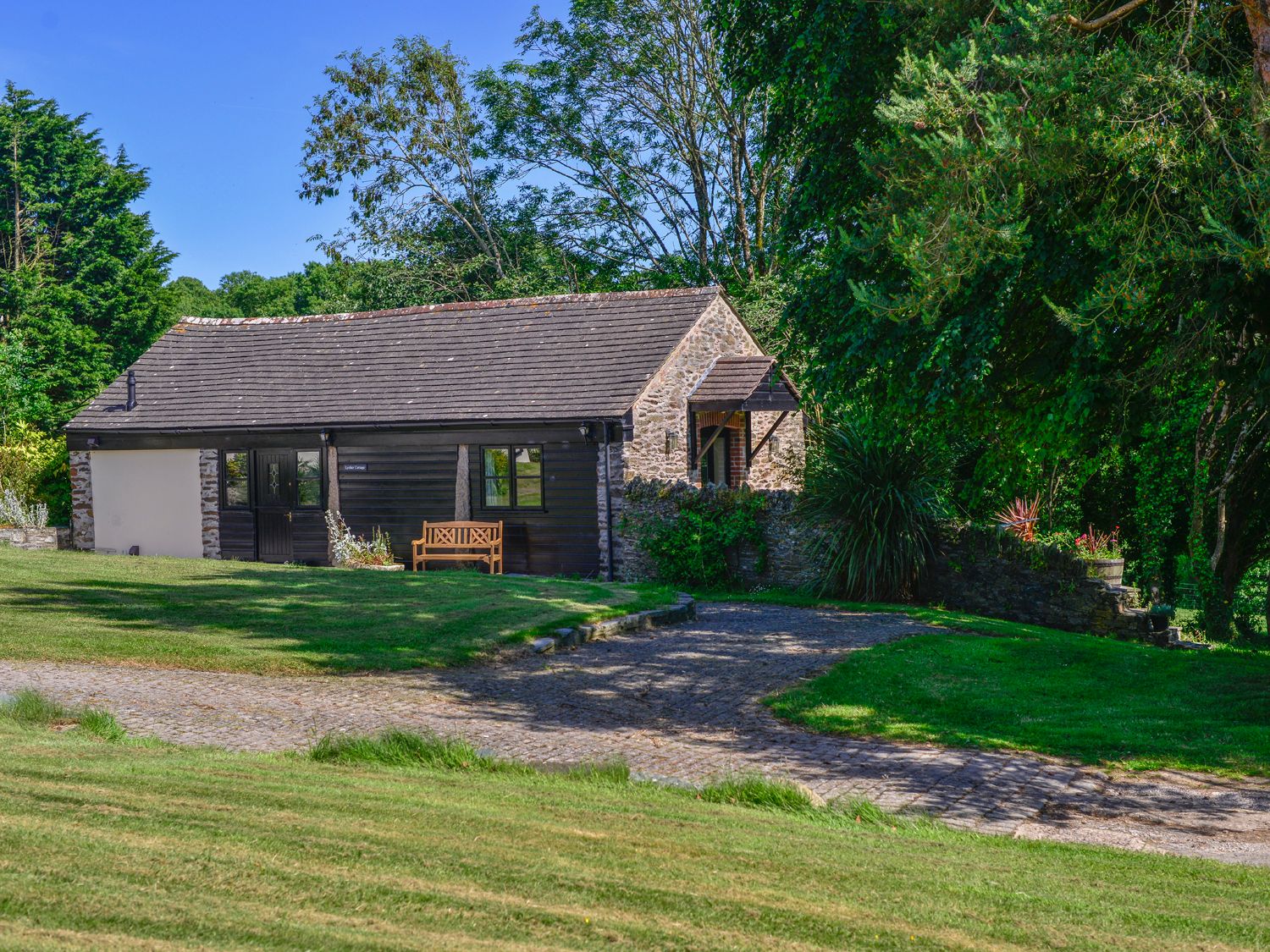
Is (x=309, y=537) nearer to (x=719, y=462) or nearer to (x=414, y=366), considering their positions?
(x=414, y=366)

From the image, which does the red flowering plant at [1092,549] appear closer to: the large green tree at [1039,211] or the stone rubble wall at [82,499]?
the large green tree at [1039,211]

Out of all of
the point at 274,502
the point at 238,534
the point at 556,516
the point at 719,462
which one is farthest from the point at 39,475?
the point at 719,462

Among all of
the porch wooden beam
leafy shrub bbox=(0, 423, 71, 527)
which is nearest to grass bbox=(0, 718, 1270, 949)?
the porch wooden beam

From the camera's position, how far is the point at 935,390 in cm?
1128

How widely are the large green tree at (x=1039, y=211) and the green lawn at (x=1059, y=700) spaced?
2382 millimetres

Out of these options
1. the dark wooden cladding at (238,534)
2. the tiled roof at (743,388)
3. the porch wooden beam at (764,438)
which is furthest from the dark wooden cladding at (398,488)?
the porch wooden beam at (764,438)

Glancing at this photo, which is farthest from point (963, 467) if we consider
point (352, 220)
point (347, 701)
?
point (352, 220)

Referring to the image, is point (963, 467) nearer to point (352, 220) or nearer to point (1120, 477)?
point (1120, 477)

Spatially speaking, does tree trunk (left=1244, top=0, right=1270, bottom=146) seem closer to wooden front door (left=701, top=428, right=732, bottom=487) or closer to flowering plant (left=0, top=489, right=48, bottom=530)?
wooden front door (left=701, top=428, right=732, bottom=487)

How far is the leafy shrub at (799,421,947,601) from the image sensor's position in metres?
18.5

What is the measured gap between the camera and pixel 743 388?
79.4ft

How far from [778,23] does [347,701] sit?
9.52m

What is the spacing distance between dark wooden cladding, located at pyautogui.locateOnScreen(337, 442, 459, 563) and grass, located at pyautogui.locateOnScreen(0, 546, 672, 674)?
12.5 feet

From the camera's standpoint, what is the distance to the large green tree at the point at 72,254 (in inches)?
1735
